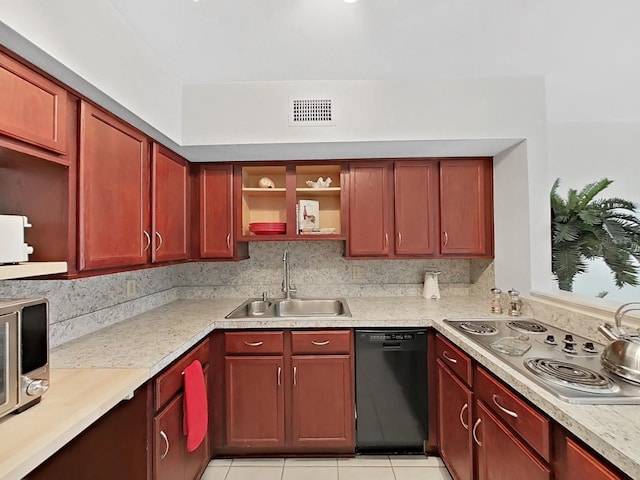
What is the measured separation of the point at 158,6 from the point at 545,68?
2210 mm

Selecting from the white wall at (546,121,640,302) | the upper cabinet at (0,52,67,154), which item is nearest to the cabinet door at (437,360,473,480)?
the upper cabinet at (0,52,67,154)

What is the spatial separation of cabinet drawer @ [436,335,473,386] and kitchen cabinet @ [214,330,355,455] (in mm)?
560

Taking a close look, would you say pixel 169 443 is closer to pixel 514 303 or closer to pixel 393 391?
pixel 393 391

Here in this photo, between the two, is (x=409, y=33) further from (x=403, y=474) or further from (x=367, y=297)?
Result: (x=403, y=474)

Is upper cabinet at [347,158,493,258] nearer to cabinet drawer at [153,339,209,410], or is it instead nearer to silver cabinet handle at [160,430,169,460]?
cabinet drawer at [153,339,209,410]

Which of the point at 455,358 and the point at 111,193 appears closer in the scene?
the point at 111,193

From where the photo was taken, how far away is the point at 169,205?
2.16 m

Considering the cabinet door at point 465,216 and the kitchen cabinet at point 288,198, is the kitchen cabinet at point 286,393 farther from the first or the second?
the cabinet door at point 465,216

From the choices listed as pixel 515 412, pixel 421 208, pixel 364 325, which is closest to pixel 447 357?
pixel 364 325

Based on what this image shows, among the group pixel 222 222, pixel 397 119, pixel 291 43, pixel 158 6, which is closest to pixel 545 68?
pixel 397 119

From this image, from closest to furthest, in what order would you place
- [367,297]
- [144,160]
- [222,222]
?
[144,160]
[222,222]
[367,297]

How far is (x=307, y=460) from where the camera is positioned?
207 cm

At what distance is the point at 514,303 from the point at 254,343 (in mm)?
1747

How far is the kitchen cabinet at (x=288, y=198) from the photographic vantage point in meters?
2.52
